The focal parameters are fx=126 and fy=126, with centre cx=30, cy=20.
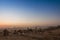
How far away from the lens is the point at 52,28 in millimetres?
24453

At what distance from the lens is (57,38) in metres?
15.6

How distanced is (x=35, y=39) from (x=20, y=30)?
8.55 metres

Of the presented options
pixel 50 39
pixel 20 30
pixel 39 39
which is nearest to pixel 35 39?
pixel 39 39

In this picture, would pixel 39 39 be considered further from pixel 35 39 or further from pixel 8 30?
pixel 8 30

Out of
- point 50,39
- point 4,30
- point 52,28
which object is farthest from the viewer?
point 52,28

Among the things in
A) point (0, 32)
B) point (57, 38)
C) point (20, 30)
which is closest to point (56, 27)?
point (20, 30)

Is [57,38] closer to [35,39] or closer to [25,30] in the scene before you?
[35,39]

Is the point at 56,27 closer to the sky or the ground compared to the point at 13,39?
closer to the sky

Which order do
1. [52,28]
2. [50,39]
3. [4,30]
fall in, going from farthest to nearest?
[52,28] → [4,30] → [50,39]

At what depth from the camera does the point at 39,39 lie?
15695 mm

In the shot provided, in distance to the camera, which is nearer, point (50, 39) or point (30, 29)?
point (50, 39)

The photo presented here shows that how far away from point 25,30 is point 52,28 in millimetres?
5285

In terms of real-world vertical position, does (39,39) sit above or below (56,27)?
below

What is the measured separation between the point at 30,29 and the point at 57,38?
9664 millimetres
